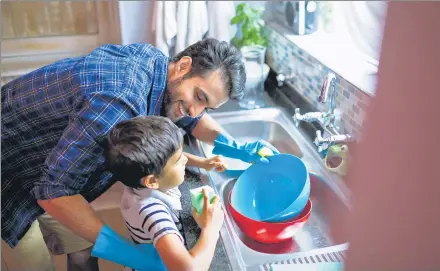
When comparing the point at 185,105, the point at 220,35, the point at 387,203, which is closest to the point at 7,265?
the point at 185,105

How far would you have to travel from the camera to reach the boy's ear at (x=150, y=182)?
85 cm

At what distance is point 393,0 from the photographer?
345 mm

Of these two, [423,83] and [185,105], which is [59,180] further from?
[423,83]

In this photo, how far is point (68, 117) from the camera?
961mm

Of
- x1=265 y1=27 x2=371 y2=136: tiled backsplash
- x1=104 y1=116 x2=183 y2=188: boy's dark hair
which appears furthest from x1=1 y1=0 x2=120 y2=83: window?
x1=104 y1=116 x2=183 y2=188: boy's dark hair

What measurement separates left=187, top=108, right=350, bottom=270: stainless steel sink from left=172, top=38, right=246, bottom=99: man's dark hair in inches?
12.2

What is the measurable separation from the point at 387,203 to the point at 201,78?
684 mm

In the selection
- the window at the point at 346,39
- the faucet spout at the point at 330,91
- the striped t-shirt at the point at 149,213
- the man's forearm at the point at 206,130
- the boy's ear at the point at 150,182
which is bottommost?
the man's forearm at the point at 206,130

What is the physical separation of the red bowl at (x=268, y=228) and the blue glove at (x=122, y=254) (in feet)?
0.80

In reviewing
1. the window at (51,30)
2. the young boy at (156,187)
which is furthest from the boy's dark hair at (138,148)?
the window at (51,30)

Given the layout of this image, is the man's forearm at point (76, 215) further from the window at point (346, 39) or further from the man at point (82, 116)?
the window at point (346, 39)

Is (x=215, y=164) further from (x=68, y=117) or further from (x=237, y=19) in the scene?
(x=237, y=19)

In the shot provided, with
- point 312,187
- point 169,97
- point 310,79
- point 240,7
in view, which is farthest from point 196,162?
point 240,7

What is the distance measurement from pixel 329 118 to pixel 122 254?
761 mm
